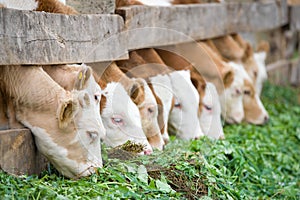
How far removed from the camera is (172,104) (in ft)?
23.3

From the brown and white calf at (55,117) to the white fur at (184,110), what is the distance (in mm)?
2126

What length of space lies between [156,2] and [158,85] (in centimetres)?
123

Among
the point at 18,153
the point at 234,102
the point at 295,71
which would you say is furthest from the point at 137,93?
the point at 295,71

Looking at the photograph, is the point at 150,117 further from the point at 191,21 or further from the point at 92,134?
the point at 191,21

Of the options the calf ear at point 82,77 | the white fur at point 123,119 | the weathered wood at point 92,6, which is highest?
the weathered wood at point 92,6

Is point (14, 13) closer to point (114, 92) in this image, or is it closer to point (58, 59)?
point (58, 59)

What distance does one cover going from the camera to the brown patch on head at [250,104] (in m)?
9.03

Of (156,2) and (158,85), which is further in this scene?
(156,2)

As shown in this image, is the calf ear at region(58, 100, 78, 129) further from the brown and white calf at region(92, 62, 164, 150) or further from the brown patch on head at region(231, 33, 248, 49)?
the brown patch on head at region(231, 33, 248, 49)

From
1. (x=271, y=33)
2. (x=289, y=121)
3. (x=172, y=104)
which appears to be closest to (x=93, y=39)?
(x=172, y=104)

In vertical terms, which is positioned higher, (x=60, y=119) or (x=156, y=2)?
(x=156, y=2)

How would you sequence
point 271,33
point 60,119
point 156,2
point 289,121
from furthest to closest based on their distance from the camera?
point 271,33 < point 289,121 < point 156,2 < point 60,119

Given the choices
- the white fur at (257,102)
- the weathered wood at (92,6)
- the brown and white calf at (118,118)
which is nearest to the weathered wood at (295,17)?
the white fur at (257,102)

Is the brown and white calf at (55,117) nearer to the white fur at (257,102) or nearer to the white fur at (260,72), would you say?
the white fur at (257,102)
